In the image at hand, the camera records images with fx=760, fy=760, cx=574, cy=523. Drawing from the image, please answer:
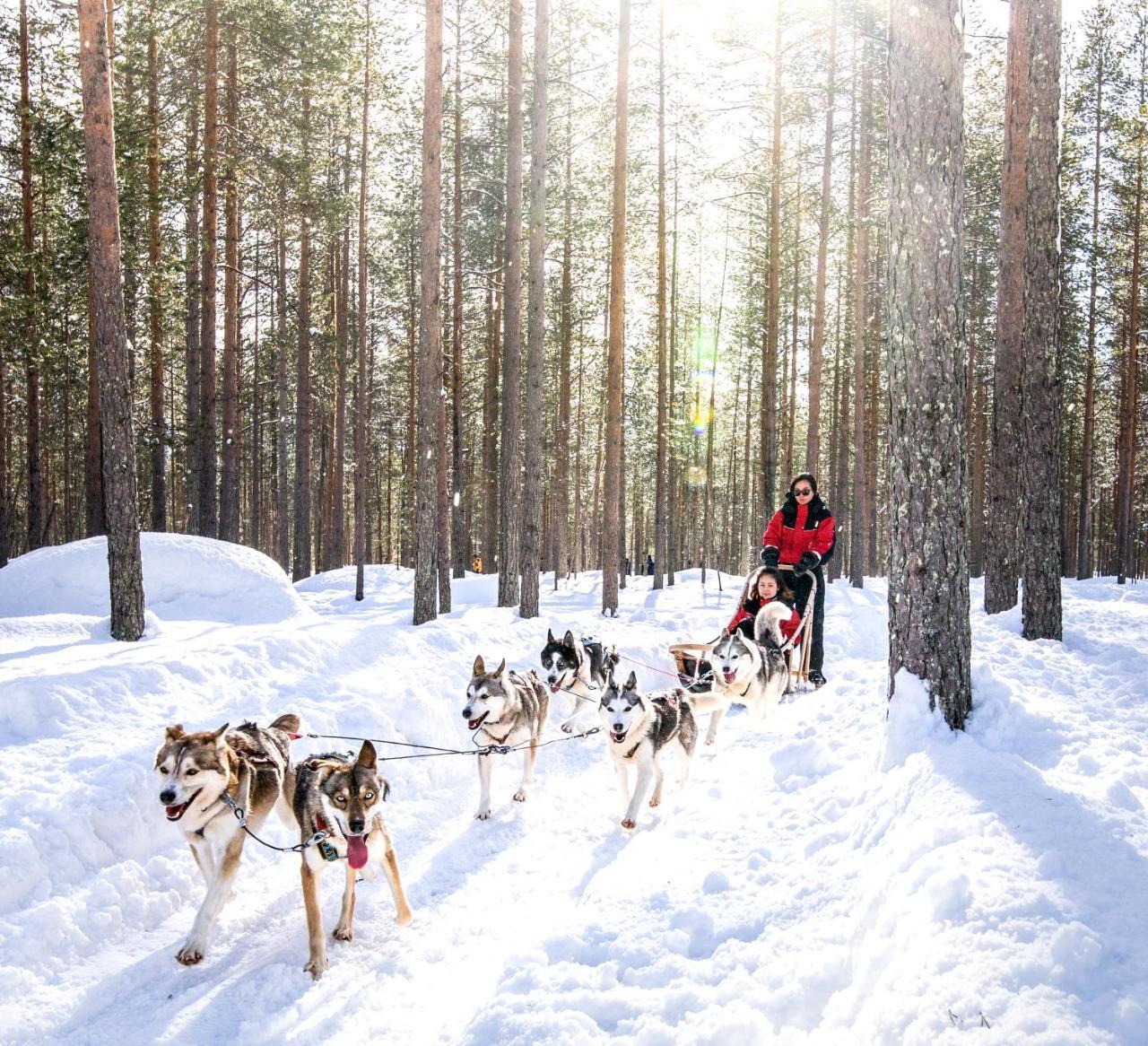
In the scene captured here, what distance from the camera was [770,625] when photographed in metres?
9.28

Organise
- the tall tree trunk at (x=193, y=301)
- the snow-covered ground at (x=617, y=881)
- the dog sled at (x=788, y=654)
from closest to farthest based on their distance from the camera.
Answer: the snow-covered ground at (x=617, y=881) < the dog sled at (x=788, y=654) < the tall tree trunk at (x=193, y=301)

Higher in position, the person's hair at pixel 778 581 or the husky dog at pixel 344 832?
the person's hair at pixel 778 581

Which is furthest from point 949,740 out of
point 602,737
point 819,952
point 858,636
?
point 858,636

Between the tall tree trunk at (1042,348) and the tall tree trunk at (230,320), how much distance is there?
47.4 ft

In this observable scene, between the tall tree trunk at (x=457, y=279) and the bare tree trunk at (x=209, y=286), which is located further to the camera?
the tall tree trunk at (x=457, y=279)

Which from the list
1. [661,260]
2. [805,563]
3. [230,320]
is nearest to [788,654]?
[805,563]

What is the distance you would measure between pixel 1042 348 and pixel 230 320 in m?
17.1

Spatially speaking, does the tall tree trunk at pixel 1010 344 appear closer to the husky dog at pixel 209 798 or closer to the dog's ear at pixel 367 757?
the dog's ear at pixel 367 757

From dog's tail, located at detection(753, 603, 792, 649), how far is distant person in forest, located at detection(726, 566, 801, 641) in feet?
0.52

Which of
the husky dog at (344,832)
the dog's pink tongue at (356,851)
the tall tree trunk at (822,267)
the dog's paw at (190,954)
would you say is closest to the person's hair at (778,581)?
the husky dog at (344,832)

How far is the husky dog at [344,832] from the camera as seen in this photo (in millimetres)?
4266

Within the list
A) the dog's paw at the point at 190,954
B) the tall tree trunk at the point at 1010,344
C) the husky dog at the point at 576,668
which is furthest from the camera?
the tall tree trunk at the point at 1010,344

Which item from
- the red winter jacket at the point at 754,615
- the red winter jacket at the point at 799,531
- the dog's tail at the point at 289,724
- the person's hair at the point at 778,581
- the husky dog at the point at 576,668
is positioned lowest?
the husky dog at the point at 576,668

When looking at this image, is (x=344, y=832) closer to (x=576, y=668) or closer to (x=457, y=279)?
(x=576, y=668)
